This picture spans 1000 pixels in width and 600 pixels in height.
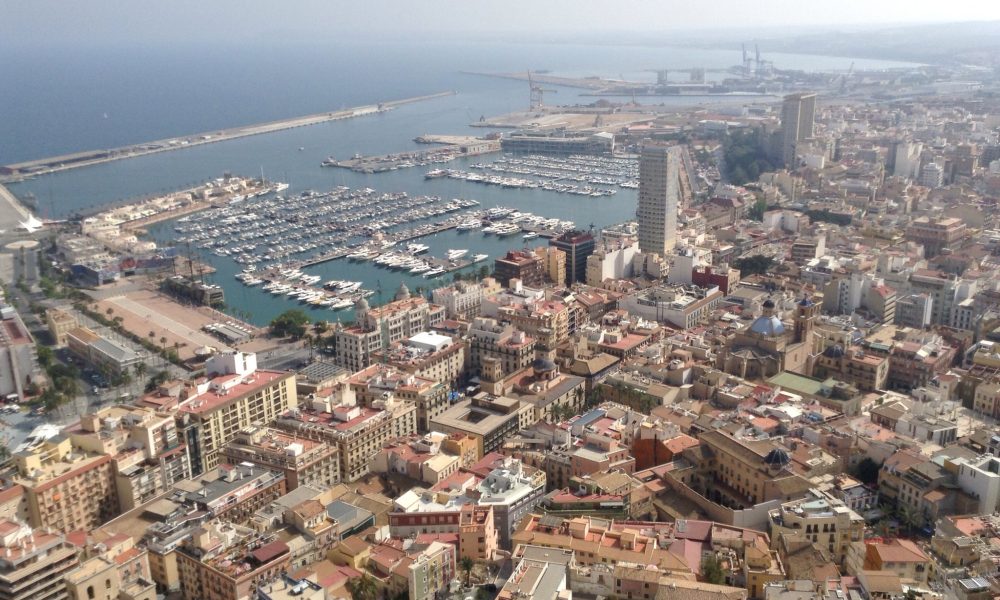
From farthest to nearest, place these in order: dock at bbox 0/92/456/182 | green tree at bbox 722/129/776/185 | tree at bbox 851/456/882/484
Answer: dock at bbox 0/92/456/182, green tree at bbox 722/129/776/185, tree at bbox 851/456/882/484

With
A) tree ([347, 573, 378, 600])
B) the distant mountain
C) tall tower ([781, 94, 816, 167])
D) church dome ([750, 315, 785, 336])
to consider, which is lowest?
tree ([347, 573, 378, 600])

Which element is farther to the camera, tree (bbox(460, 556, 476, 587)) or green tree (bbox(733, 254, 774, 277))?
green tree (bbox(733, 254, 774, 277))

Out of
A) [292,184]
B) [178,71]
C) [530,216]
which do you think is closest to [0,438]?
[530,216]

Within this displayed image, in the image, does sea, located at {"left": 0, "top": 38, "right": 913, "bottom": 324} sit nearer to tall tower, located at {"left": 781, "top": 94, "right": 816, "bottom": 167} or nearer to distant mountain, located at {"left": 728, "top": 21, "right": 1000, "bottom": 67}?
distant mountain, located at {"left": 728, "top": 21, "right": 1000, "bottom": 67}

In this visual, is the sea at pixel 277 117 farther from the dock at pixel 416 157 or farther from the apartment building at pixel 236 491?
the apartment building at pixel 236 491

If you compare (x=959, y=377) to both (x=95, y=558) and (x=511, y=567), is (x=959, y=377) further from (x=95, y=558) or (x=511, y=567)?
(x=95, y=558)

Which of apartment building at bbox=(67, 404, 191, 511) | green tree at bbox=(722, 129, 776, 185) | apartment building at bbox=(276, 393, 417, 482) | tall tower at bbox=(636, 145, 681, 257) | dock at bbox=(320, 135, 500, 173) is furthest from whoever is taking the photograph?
dock at bbox=(320, 135, 500, 173)

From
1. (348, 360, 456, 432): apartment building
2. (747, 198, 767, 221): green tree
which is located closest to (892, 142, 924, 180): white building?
(747, 198, 767, 221): green tree

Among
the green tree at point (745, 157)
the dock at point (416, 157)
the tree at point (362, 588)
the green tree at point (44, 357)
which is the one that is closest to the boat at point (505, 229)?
the green tree at point (745, 157)
